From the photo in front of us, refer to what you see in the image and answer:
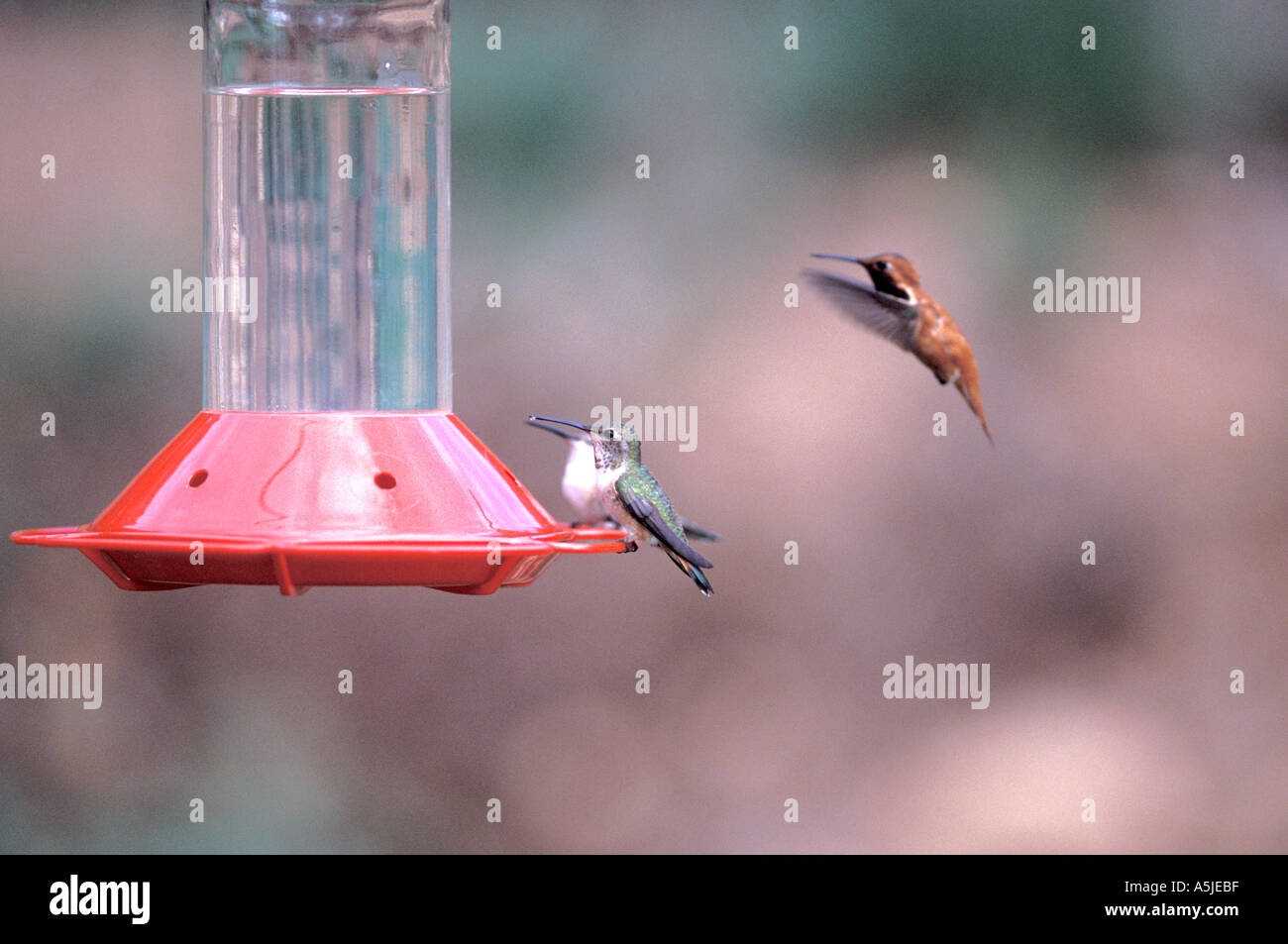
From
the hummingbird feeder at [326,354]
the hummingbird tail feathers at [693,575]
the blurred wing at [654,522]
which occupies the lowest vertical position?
the hummingbird tail feathers at [693,575]

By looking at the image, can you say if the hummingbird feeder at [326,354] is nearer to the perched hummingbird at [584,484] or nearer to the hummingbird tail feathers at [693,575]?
the hummingbird tail feathers at [693,575]

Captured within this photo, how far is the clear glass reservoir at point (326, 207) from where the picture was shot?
382 centimetres

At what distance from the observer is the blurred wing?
3.96 metres

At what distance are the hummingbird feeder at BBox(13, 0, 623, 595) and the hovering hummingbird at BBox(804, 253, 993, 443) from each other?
1559 mm

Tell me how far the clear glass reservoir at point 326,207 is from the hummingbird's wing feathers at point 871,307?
1.51 metres

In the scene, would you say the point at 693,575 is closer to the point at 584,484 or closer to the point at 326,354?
the point at 584,484

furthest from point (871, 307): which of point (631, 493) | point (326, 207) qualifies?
point (326, 207)

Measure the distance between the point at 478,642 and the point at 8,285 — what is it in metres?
2.74

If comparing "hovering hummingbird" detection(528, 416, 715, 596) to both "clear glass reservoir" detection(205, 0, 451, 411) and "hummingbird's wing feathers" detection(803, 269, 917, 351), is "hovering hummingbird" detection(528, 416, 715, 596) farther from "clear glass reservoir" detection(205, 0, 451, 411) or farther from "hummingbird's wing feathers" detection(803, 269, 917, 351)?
"hummingbird's wing feathers" detection(803, 269, 917, 351)

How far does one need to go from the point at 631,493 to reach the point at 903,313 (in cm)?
155

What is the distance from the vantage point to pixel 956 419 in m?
8.62

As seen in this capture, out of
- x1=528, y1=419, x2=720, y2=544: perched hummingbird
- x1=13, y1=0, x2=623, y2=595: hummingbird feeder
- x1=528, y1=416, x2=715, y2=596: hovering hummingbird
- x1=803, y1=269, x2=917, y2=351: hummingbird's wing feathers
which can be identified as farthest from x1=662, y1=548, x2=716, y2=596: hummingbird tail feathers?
x1=803, y1=269, x2=917, y2=351: hummingbird's wing feathers

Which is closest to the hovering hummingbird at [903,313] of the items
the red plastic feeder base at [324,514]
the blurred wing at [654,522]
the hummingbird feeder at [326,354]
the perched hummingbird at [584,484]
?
the perched hummingbird at [584,484]

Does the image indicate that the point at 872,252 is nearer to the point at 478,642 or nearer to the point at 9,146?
the point at 478,642
